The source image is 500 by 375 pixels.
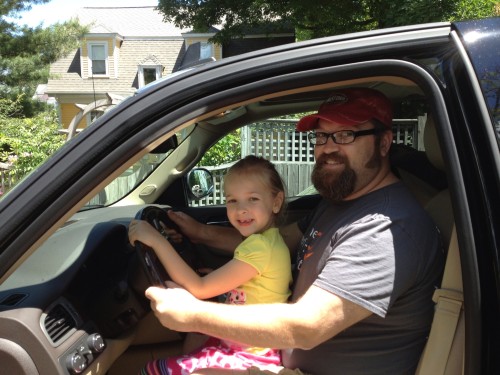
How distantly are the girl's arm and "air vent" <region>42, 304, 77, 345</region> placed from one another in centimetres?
31

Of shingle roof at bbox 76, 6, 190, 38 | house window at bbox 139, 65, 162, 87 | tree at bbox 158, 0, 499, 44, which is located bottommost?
tree at bbox 158, 0, 499, 44

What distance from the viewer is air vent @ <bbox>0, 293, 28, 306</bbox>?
1.47 metres

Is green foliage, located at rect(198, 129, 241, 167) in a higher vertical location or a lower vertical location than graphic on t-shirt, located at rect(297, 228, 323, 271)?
higher

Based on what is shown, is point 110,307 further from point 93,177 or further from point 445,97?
point 445,97

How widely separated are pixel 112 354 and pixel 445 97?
137 centimetres

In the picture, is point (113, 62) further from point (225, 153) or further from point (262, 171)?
point (262, 171)

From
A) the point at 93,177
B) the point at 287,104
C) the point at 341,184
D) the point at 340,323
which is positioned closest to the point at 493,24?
the point at 341,184

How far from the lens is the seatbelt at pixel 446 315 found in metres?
1.28

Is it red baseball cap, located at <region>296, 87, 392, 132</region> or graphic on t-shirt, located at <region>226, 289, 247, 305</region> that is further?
graphic on t-shirt, located at <region>226, 289, 247, 305</region>

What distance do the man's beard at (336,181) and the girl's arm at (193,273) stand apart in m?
0.37

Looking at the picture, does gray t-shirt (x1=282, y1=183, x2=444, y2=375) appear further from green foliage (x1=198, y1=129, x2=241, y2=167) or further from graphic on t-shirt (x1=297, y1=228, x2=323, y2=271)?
green foliage (x1=198, y1=129, x2=241, y2=167)

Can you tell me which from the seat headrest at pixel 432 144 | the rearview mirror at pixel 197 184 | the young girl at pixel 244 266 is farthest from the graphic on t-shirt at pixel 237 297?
the rearview mirror at pixel 197 184

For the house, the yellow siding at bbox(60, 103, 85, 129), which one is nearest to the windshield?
→ the house

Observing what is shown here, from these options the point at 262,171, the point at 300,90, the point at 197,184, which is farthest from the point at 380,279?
the point at 197,184
